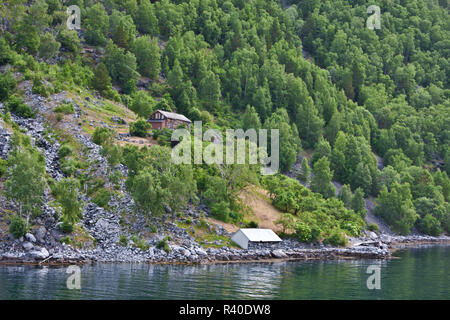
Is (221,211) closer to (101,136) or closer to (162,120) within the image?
(101,136)

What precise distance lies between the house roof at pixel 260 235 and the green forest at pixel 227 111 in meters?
5.35

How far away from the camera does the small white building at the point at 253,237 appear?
81.4 meters

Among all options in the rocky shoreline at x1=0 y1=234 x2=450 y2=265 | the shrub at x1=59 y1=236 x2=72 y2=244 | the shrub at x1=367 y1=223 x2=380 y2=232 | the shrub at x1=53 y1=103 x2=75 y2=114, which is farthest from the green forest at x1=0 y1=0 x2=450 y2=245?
the shrub at x1=53 y1=103 x2=75 y2=114

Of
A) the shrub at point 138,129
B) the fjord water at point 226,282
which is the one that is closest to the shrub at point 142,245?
the fjord water at point 226,282

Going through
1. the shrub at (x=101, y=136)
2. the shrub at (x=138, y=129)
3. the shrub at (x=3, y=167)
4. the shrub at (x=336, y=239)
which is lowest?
the shrub at (x=336, y=239)

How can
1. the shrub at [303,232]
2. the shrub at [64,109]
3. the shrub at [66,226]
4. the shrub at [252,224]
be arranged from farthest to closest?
the shrub at [64,109] < the shrub at [252,224] < the shrub at [303,232] < the shrub at [66,226]

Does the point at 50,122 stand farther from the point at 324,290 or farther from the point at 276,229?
the point at 324,290

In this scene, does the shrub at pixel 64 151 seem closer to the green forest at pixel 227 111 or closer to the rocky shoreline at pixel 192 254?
the green forest at pixel 227 111

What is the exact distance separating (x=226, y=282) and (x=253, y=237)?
28477 millimetres

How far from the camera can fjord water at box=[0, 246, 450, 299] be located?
152 ft

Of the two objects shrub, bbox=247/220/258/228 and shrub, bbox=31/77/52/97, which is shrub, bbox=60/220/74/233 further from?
shrub, bbox=31/77/52/97

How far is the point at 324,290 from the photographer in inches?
2073

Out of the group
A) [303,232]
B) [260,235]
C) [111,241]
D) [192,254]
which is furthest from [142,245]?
[303,232]
